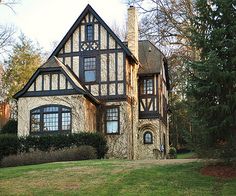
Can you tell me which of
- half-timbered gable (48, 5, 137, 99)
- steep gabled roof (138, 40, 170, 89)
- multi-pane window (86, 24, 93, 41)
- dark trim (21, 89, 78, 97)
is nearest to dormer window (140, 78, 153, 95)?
steep gabled roof (138, 40, 170, 89)

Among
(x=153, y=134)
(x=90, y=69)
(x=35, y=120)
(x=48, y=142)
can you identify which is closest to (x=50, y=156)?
(x=48, y=142)

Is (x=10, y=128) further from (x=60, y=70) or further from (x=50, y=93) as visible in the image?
(x=60, y=70)

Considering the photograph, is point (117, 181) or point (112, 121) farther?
point (112, 121)

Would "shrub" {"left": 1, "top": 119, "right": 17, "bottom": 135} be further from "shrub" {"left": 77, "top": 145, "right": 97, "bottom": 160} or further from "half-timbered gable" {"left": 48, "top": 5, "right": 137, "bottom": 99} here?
"shrub" {"left": 77, "top": 145, "right": 97, "bottom": 160}

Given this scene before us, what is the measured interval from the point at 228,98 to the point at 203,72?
1.27m

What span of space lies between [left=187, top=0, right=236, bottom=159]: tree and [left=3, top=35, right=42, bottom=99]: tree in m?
30.0

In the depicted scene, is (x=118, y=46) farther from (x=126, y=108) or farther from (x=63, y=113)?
(x=63, y=113)

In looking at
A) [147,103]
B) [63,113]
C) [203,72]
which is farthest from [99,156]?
[203,72]

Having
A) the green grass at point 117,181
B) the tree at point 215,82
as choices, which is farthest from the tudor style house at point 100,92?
the tree at point 215,82

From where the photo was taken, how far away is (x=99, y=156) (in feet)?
88.1

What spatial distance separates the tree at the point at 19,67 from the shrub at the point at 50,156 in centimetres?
Answer: 2045

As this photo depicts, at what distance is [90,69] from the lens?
1245 inches

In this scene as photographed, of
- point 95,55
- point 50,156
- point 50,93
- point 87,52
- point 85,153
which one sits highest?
point 87,52

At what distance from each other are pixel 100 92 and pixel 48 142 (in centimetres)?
594
